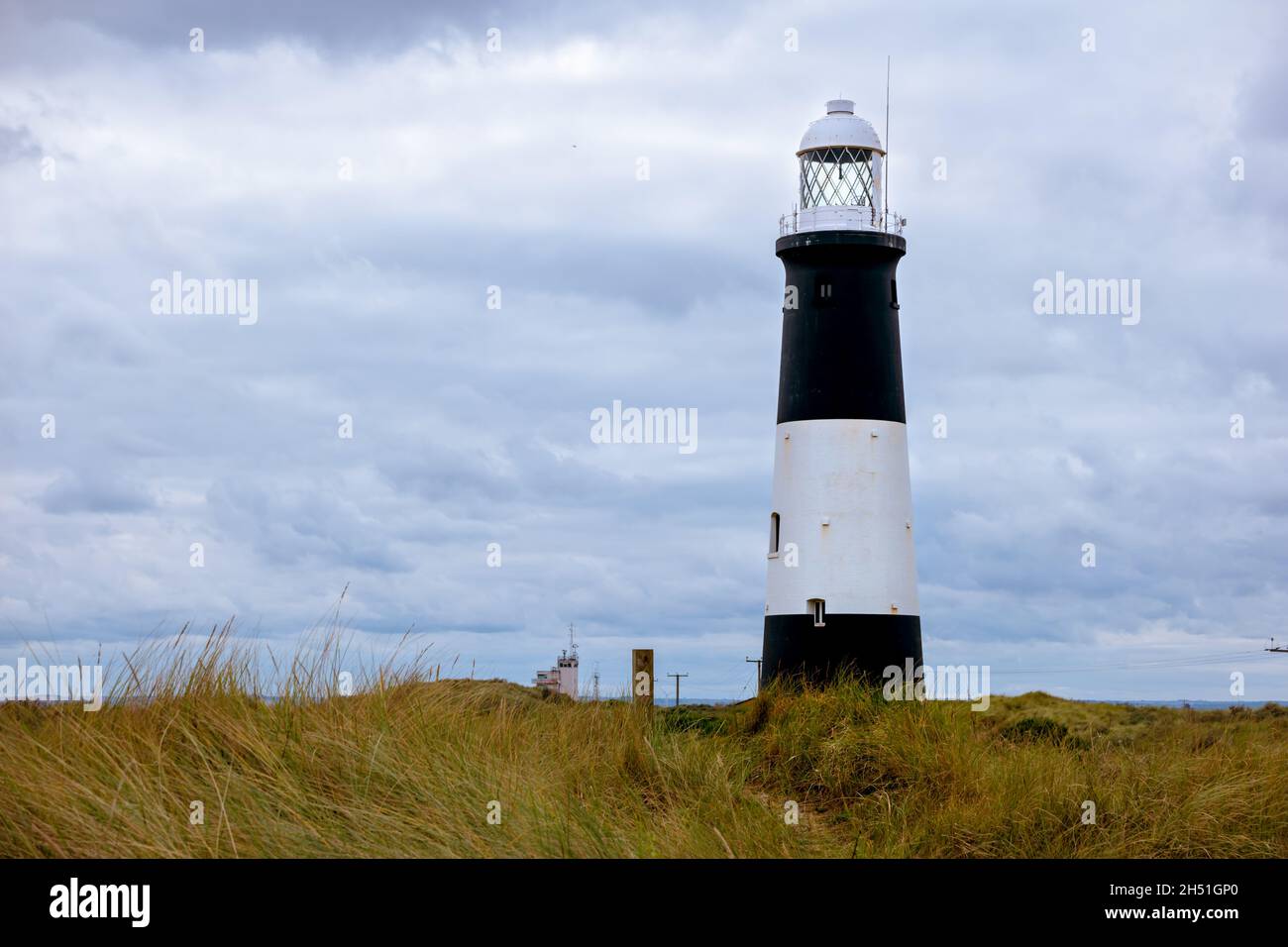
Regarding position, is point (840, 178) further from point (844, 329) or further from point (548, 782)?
point (548, 782)

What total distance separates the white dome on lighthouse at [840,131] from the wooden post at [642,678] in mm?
10186

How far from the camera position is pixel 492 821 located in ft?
27.9

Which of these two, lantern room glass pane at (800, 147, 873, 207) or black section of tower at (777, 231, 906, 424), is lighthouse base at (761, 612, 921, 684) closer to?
black section of tower at (777, 231, 906, 424)

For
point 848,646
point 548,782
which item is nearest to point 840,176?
point 848,646

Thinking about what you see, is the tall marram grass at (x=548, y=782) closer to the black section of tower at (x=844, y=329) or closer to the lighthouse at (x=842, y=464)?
the lighthouse at (x=842, y=464)

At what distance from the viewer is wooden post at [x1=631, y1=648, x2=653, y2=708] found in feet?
44.8

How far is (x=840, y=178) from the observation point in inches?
918

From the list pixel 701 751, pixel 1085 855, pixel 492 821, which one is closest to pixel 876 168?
pixel 701 751

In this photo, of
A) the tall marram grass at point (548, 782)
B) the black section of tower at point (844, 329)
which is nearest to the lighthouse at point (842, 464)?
the black section of tower at point (844, 329)

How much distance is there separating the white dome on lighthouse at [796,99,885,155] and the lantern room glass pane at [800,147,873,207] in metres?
0.13

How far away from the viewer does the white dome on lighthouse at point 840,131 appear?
2327cm
